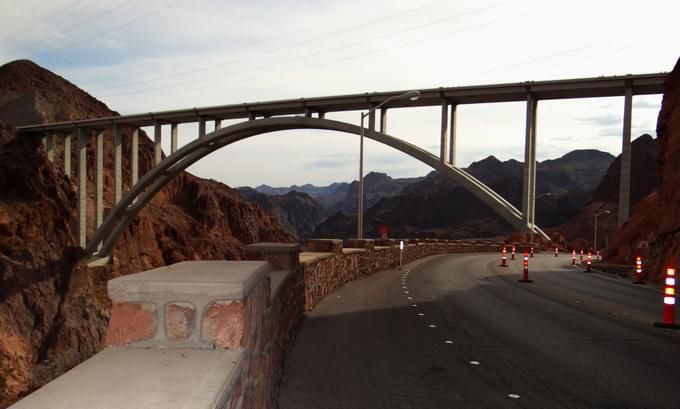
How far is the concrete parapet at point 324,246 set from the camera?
13.8m

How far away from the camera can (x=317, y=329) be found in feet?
28.2

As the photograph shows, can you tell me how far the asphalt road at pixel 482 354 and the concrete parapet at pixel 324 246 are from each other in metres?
1.62

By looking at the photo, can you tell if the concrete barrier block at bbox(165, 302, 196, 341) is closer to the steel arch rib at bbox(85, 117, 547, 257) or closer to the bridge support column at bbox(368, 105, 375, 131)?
the steel arch rib at bbox(85, 117, 547, 257)

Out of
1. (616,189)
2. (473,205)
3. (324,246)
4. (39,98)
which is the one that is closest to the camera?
(324,246)

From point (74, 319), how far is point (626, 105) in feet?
140

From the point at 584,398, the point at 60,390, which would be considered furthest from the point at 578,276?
the point at 60,390

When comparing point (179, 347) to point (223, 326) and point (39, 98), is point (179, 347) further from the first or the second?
point (39, 98)

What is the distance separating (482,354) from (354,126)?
19557 millimetres

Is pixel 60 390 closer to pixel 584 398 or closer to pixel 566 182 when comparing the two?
pixel 584 398

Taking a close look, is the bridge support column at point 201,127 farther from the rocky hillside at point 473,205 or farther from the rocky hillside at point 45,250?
the rocky hillside at point 473,205

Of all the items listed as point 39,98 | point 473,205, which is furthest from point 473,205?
point 39,98

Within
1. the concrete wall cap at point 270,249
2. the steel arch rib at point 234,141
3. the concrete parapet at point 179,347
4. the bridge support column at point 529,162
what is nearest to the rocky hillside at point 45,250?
the steel arch rib at point 234,141

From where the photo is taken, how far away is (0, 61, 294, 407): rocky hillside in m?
37.5

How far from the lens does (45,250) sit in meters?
43.2
